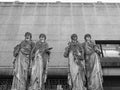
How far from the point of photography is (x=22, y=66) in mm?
9641

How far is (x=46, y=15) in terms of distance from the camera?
17.8m

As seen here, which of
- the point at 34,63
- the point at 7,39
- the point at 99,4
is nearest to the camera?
the point at 34,63

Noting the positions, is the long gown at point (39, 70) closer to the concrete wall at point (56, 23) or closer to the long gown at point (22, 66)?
the long gown at point (22, 66)

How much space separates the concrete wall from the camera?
1521 cm

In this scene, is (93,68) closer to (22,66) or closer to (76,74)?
(76,74)

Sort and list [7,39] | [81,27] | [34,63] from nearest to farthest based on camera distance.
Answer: [34,63]
[7,39]
[81,27]

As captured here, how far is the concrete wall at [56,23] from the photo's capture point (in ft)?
49.9

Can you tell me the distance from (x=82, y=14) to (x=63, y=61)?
18.6ft

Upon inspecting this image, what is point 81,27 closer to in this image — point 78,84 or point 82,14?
point 82,14

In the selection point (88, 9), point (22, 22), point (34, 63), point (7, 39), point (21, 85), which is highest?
point (88, 9)

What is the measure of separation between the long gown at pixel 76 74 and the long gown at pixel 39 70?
1.11m

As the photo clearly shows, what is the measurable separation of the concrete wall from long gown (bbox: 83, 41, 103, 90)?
362 cm

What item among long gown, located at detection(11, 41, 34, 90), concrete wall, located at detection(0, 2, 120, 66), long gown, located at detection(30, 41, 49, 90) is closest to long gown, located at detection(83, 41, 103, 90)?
long gown, located at detection(30, 41, 49, 90)

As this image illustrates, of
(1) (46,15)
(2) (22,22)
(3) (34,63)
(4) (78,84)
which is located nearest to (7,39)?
(2) (22,22)
